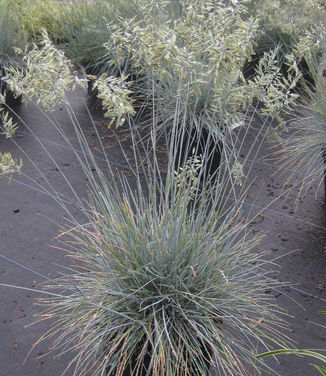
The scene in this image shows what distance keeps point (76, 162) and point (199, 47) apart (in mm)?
2348

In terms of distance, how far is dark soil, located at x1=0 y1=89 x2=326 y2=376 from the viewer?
2551 millimetres

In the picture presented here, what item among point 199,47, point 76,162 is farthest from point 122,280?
point 76,162

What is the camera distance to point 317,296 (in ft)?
9.85

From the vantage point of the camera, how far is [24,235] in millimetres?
3404

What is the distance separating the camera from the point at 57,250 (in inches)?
129

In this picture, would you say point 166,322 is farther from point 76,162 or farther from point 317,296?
point 76,162

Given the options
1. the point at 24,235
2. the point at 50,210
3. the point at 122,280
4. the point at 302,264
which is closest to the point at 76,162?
the point at 50,210

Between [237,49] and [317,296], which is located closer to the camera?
[237,49]

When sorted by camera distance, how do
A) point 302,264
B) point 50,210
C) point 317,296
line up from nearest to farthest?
point 317,296, point 302,264, point 50,210

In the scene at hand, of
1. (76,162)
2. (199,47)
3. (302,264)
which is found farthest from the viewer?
(76,162)

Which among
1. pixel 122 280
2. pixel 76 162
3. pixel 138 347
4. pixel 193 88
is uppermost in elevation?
pixel 193 88

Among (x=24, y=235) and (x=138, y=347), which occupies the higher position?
(x=138, y=347)

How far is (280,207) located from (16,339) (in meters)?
2.01

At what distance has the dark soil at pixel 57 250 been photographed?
2.55m
